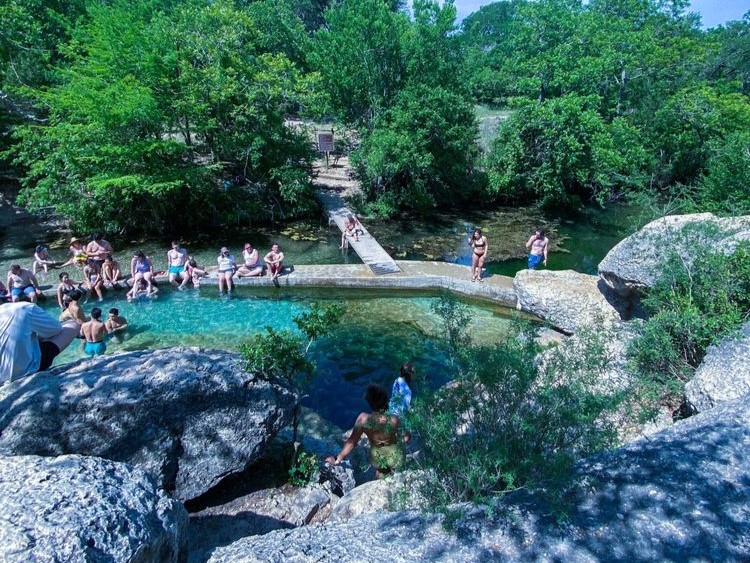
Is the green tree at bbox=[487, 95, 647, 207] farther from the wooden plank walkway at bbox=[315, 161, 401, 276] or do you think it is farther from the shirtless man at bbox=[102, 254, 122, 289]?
the shirtless man at bbox=[102, 254, 122, 289]

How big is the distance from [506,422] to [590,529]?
914 mm

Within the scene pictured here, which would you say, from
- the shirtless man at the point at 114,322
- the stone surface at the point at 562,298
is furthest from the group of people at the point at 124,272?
the stone surface at the point at 562,298

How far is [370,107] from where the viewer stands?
19203 millimetres

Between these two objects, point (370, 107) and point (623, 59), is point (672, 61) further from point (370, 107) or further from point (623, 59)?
point (370, 107)

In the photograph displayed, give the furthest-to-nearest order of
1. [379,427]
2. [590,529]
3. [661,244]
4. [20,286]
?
[20,286] < [661,244] < [379,427] < [590,529]

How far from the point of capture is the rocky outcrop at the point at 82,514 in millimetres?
2562

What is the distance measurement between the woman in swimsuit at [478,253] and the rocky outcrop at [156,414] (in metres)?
7.77

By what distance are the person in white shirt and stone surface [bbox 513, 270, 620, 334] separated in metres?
9.00

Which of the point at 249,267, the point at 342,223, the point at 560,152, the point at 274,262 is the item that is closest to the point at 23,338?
the point at 274,262

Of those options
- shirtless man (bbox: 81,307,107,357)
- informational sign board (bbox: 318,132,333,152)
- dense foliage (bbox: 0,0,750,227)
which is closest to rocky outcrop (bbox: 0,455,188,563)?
shirtless man (bbox: 81,307,107,357)

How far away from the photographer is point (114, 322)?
9.54 m

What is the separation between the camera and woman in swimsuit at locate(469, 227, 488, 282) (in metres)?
11.8

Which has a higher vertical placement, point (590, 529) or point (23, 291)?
point (23, 291)

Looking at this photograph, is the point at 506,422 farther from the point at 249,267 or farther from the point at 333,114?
the point at 333,114
